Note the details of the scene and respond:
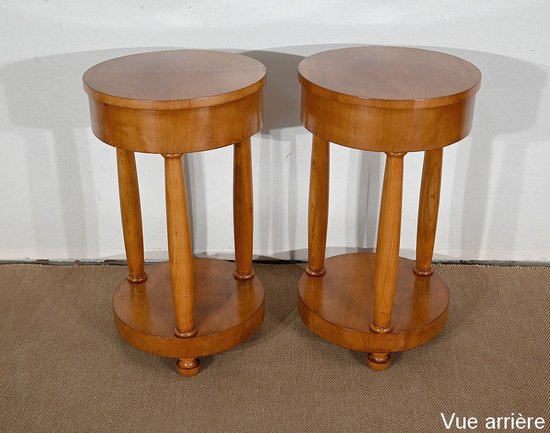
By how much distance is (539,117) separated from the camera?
198cm

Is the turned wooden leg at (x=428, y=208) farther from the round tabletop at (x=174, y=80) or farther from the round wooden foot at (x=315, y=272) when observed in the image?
the round tabletop at (x=174, y=80)

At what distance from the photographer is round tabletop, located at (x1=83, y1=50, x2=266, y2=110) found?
140cm

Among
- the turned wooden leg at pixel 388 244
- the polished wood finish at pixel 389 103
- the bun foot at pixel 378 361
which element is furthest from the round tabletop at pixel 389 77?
the bun foot at pixel 378 361

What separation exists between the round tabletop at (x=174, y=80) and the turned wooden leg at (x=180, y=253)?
13 centimetres

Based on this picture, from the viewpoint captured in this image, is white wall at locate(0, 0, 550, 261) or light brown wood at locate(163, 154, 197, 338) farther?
white wall at locate(0, 0, 550, 261)

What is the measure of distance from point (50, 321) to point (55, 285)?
17 cm

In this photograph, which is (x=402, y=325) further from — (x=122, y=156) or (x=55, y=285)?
(x=55, y=285)

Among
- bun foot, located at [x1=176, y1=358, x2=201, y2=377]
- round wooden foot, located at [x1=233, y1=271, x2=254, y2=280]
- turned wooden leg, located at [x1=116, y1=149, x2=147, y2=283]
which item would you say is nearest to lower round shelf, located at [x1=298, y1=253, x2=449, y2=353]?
round wooden foot, located at [x1=233, y1=271, x2=254, y2=280]

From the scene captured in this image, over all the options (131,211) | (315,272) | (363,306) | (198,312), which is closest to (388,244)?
(363,306)

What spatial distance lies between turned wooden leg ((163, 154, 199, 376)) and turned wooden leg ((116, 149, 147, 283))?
29cm

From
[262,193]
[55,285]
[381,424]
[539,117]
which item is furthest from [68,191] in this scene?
[539,117]

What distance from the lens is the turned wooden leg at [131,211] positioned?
1760mm

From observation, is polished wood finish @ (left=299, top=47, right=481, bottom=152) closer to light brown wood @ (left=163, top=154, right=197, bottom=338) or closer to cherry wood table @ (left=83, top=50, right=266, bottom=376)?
cherry wood table @ (left=83, top=50, right=266, bottom=376)

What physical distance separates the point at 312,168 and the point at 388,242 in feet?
1.08
